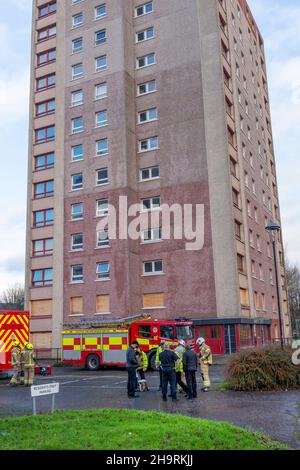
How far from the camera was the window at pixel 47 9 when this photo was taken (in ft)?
153

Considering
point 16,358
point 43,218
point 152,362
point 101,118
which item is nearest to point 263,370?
point 16,358

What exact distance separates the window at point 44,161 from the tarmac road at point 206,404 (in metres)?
27.6

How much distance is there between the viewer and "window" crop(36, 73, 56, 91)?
44.8 metres

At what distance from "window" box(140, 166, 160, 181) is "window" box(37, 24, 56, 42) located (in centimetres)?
1736

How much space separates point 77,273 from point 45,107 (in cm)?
1648

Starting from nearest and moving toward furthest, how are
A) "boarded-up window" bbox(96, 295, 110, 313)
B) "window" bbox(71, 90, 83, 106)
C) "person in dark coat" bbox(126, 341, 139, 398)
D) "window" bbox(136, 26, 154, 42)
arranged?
"person in dark coat" bbox(126, 341, 139, 398) < "boarded-up window" bbox(96, 295, 110, 313) < "window" bbox(136, 26, 154, 42) < "window" bbox(71, 90, 83, 106)

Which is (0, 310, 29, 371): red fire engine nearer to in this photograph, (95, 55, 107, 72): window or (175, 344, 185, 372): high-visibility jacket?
(175, 344, 185, 372): high-visibility jacket

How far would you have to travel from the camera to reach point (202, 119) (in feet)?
123

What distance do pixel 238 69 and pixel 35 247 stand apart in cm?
A: 2483

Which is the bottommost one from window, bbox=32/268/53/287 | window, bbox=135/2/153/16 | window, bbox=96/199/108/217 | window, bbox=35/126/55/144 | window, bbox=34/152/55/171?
window, bbox=32/268/53/287

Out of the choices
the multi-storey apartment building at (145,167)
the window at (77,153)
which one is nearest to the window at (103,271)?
the multi-storey apartment building at (145,167)

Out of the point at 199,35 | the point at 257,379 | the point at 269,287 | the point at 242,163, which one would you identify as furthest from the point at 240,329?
the point at 199,35

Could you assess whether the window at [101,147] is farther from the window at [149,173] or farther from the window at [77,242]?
the window at [77,242]

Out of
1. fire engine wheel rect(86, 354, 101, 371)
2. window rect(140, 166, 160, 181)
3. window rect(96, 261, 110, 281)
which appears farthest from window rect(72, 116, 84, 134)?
fire engine wheel rect(86, 354, 101, 371)
